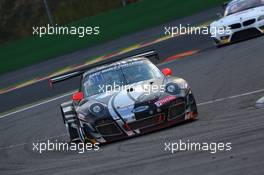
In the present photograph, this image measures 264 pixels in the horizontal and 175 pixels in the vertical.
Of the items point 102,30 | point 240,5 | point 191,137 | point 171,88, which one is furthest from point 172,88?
point 102,30

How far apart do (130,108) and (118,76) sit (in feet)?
4.25

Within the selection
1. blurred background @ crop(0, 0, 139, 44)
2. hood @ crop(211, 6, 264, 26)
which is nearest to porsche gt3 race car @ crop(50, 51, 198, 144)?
hood @ crop(211, 6, 264, 26)

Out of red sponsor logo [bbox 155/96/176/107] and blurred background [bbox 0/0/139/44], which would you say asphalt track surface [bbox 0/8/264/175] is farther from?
blurred background [bbox 0/0/139/44]

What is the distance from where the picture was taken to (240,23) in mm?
17969

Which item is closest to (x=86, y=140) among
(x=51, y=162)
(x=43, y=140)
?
(x=51, y=162)

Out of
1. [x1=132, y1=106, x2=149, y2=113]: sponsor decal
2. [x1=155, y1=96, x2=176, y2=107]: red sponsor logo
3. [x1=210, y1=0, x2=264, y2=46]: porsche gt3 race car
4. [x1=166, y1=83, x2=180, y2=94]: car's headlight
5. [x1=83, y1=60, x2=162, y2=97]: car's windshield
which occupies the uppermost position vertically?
[x1=83, y1=60, x2=162, y2=97]: car's windshield

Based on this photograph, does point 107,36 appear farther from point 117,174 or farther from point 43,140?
point 117,174

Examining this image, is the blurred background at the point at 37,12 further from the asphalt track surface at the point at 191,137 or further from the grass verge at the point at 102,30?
the asphalt track surface at the point at 191,137

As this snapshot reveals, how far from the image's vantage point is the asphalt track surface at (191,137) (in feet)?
25.4

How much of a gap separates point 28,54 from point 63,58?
57.6 inches

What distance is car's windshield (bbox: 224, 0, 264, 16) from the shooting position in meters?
18.7

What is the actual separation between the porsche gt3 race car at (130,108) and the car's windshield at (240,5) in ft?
25.8

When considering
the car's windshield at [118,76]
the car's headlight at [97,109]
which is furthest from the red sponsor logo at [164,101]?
the car's windshield at [118,76]

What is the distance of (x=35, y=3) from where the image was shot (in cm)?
3712
